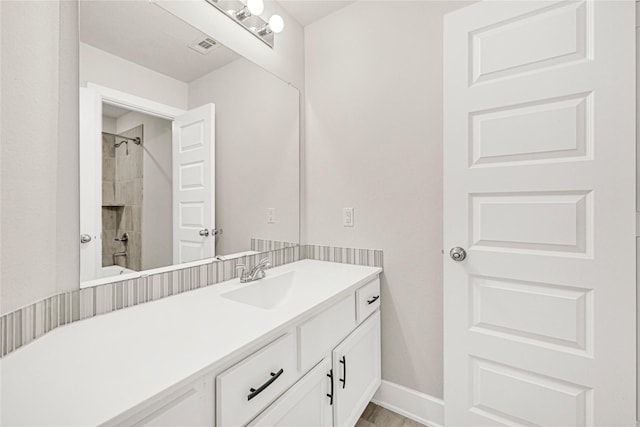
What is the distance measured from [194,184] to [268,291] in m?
0.63

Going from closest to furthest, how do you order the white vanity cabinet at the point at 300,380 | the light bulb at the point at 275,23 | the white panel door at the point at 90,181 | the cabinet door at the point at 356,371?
the white vanity cabinet at the point at 300,380
the white panel door at the point at 90,181
the cabinet door at the point at 356,371
the light bulb at the point at 275,23

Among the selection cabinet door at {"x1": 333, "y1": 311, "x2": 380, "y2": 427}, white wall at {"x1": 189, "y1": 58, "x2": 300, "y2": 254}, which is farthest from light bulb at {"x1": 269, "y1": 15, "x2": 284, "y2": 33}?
cabinet door at {"x1": 333, "y1": 311, "x2": 380, "y2": 427}

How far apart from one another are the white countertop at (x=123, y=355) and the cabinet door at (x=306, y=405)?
0.24 meters

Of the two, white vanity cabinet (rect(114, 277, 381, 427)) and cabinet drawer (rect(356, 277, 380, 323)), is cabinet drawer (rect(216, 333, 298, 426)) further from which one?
cabinet drawer (rect(356, 277, 380, 323))

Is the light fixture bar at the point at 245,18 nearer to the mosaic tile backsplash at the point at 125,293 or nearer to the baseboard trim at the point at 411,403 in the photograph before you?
the mosaic tile backsplash at the point at 125,293

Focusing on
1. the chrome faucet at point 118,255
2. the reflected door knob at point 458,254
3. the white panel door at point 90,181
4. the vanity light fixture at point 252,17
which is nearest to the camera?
the white panel door at point 90,181

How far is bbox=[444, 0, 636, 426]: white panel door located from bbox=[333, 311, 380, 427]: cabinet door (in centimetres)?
37

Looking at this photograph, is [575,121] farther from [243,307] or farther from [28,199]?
[28,199]

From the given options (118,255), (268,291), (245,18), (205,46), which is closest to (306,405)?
(268,291)

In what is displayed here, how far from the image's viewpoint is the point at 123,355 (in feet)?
2.38

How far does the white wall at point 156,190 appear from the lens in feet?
3.86

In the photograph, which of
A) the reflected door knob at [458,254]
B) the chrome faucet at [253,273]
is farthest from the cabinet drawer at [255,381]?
the reflected door knob at [458,254]

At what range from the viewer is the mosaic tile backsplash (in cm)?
76

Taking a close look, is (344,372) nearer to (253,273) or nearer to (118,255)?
(253,273)
